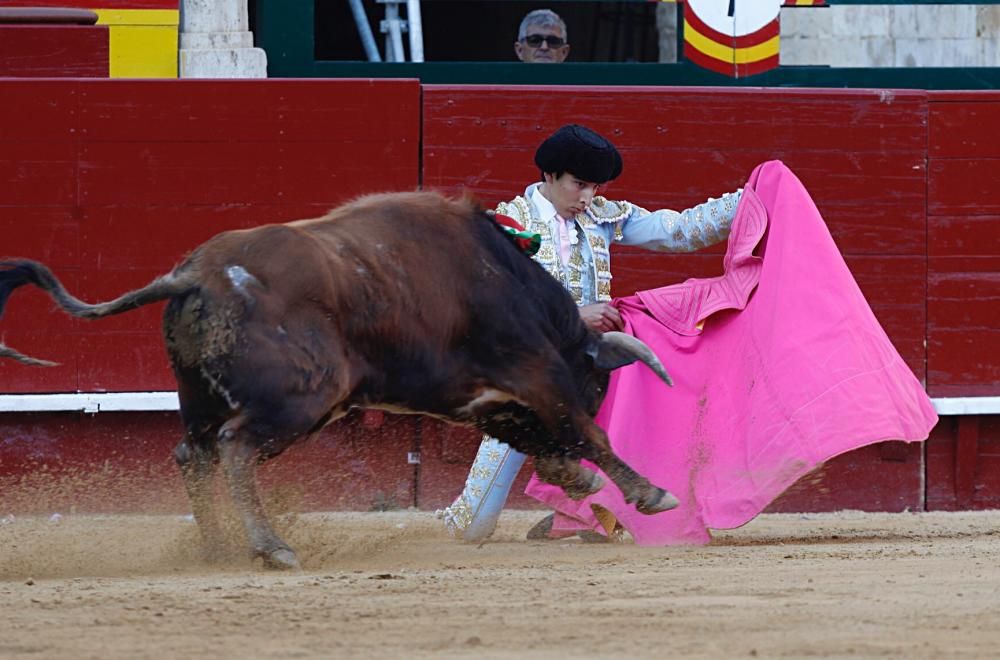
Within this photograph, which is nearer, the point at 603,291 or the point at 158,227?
the point at 603,291

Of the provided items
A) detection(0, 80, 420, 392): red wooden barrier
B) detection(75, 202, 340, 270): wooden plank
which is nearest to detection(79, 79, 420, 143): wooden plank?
detection(0, 80, 420, 392): red wooden barrier

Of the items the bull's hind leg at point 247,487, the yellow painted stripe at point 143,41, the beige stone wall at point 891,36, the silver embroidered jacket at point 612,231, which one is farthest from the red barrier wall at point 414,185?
the beige stone wall at point 891,36

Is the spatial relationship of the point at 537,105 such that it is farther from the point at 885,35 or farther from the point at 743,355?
the point at 885,35

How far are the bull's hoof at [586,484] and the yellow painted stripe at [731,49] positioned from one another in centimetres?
303

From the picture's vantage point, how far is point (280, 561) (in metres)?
4.11

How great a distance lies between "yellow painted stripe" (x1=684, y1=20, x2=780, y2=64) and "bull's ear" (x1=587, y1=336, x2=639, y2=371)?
110 inches

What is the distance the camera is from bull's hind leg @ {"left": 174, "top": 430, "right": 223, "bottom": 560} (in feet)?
14.1

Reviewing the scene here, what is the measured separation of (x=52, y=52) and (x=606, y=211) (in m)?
2.21

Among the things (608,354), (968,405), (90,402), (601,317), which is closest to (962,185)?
(968,405)

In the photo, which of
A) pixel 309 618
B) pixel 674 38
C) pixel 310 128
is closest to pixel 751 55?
pixel 674 38

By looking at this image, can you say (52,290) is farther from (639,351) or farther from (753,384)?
(753,384)

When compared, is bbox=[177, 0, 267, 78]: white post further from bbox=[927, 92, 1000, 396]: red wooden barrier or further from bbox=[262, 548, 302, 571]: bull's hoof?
bbox=[262, 548, 302, 571]: bull's hoof

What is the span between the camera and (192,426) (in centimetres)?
425

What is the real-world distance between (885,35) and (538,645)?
5956 millimetres
